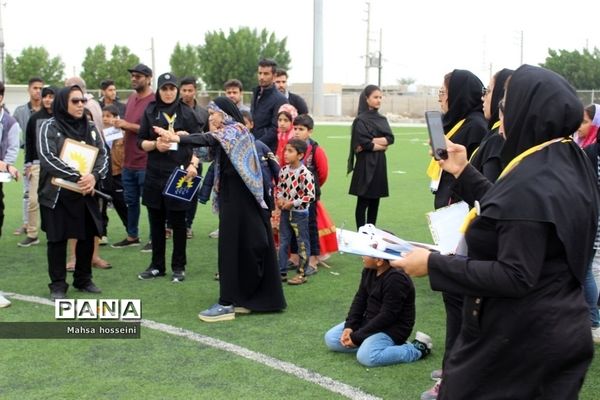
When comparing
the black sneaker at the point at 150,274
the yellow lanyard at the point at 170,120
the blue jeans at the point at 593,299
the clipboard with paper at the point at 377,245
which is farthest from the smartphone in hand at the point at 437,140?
the black sneaker at the point at 150,274

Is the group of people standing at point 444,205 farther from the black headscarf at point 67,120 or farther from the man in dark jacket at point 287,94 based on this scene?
the man in dark jacket at point 287,94

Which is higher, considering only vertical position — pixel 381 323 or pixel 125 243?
pixel 381 323

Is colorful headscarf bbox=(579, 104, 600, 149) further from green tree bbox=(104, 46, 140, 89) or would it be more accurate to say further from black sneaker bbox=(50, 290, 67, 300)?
green tree bbox=(104, 46, 140, 89)

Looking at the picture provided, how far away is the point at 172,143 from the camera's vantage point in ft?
22.9

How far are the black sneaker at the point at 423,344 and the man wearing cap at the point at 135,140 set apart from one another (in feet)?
15.1

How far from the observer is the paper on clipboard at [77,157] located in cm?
669

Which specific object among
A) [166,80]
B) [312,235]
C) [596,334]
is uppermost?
[166,80]

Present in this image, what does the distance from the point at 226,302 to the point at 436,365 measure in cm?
198

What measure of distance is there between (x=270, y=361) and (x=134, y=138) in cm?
460

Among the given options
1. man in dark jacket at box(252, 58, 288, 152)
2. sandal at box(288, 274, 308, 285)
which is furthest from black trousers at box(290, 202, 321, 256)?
man in dark jacket at box(252, 58, 288, 152)

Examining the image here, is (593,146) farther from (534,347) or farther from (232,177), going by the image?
(534,347)

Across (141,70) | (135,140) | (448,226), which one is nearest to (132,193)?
(135,140)

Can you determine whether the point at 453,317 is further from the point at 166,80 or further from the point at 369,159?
the point at 369,159

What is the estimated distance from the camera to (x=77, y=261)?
7.05 metres
